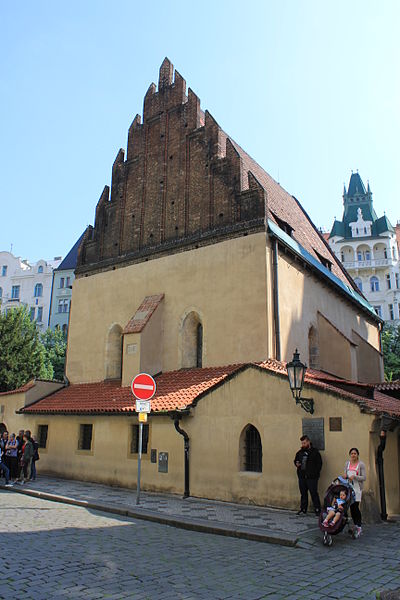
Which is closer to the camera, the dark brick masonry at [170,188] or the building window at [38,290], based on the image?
the dark brick masonry at [170,188]

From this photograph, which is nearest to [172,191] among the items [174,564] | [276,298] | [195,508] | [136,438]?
[276,298]

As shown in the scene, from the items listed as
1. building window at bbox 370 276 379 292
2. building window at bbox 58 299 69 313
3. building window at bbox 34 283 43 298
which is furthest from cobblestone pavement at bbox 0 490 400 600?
building window at bbox 370 276 379 292

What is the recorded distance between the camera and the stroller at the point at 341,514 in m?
8.01

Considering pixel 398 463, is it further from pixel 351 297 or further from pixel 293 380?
pixel 351 297

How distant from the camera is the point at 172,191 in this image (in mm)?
19547

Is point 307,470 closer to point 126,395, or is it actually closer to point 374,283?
point 126,395

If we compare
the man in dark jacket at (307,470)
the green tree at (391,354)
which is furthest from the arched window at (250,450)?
the green tree at (391,354)

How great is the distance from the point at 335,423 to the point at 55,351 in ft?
110

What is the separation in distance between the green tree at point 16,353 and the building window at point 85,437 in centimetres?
1305

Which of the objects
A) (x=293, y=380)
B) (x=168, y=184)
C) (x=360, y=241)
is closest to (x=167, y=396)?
(x=293, y=380)

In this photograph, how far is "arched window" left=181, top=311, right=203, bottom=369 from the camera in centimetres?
1759

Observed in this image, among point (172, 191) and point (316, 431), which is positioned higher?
point (172, 191)

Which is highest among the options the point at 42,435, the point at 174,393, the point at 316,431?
the point at 174,393

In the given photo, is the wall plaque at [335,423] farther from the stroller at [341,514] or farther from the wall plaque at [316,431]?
the stroller at [341,514]
